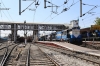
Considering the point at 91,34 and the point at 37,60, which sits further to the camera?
the point at 91,34

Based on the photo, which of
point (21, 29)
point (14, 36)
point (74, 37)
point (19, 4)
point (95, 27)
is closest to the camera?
point (19, 4)

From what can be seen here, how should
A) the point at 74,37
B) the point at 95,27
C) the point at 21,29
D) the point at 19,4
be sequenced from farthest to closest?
the point at 21,29 < the point at 95,27 < the point at 74,37 < the point at 19,4

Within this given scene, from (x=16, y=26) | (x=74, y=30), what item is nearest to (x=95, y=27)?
(x=74, y=30)

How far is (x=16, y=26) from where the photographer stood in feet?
326

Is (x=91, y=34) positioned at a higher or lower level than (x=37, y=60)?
higher

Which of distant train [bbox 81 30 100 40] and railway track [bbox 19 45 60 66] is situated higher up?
distant train [bbox 81 30 100 40]

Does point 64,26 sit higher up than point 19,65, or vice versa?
point 64,26

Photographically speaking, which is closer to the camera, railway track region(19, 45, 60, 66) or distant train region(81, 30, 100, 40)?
railway track region(19, 45, 60, 66)

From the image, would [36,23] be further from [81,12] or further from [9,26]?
[81,12]

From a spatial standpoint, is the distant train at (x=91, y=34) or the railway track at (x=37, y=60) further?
the distant train at (x=91, y=34)

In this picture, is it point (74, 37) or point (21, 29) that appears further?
point (21, 29)

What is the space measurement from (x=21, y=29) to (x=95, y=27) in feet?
198

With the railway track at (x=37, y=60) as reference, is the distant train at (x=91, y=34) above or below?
above

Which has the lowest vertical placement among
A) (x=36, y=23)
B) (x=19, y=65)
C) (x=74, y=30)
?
(x=19, y=65)
